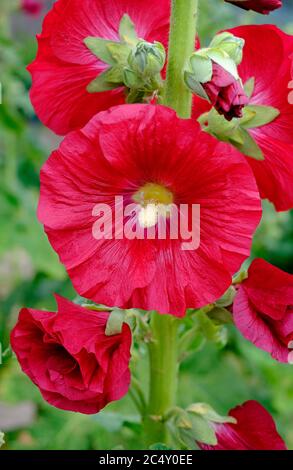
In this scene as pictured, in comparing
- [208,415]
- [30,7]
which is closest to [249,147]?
[208,415]

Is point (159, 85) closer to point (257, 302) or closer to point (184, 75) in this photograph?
point (184, 75)

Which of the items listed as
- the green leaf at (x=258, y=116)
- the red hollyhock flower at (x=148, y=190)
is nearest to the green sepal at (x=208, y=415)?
the red hollyhock flower at (x=148, y=190)

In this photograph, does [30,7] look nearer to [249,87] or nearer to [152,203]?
[249,87]

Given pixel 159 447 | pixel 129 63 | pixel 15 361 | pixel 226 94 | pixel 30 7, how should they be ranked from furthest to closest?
pixel 30 7, pixel 15 361, pixel 159 447, pixel 129 63, pixel 226 94

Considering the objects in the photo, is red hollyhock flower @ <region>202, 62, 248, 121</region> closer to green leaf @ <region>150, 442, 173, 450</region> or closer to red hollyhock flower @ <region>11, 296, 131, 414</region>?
red hollyhock flower @ <region>11, 296, 131, 414</region>
